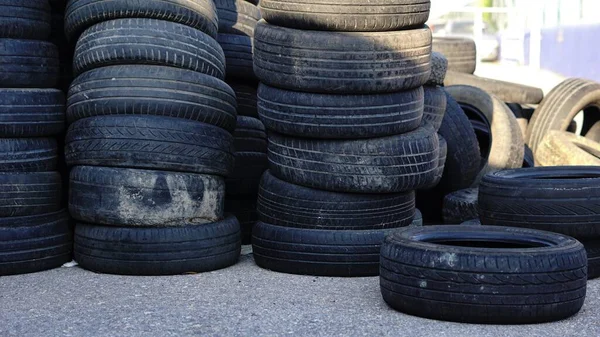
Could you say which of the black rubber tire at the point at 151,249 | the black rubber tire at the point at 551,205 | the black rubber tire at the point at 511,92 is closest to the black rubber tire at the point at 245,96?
the black rubber tire at the point at 151,249

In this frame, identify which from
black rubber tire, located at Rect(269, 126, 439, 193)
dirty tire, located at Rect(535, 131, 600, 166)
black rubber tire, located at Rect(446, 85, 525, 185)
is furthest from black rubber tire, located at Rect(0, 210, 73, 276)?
dirty tire, located at Rect(535, 131, 600, 166)

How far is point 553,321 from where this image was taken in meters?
5.43

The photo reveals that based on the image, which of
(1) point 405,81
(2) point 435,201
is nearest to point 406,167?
(1) point 405,81

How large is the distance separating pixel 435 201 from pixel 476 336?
4292 mm

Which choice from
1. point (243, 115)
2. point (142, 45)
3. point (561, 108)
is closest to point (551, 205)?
point (142, 45)

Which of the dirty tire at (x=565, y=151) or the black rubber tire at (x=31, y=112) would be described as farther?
the dirty tire at (x=565, y=151)

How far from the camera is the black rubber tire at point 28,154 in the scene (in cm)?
711

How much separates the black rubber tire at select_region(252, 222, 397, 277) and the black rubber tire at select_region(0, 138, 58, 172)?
177 cm

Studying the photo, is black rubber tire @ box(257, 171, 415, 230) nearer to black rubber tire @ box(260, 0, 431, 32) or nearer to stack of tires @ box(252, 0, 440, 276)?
stack of tires @ box(252, 0, 440, 276)

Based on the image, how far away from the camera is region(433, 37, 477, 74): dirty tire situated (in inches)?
557

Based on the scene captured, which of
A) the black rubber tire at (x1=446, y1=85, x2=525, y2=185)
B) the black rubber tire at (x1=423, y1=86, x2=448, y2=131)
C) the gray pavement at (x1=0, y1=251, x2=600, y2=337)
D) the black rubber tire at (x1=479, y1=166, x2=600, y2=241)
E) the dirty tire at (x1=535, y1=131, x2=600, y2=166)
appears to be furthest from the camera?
the dirty tire at (x1=535, y1=131, x2=600, y2=166)

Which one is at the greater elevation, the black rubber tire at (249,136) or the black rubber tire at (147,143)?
the black rubber tire at (147,143)

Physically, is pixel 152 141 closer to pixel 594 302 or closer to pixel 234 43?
pixel 234 43

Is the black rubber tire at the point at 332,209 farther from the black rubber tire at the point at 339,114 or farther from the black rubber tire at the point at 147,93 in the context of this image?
the black rubber tire at the point at 147,93
